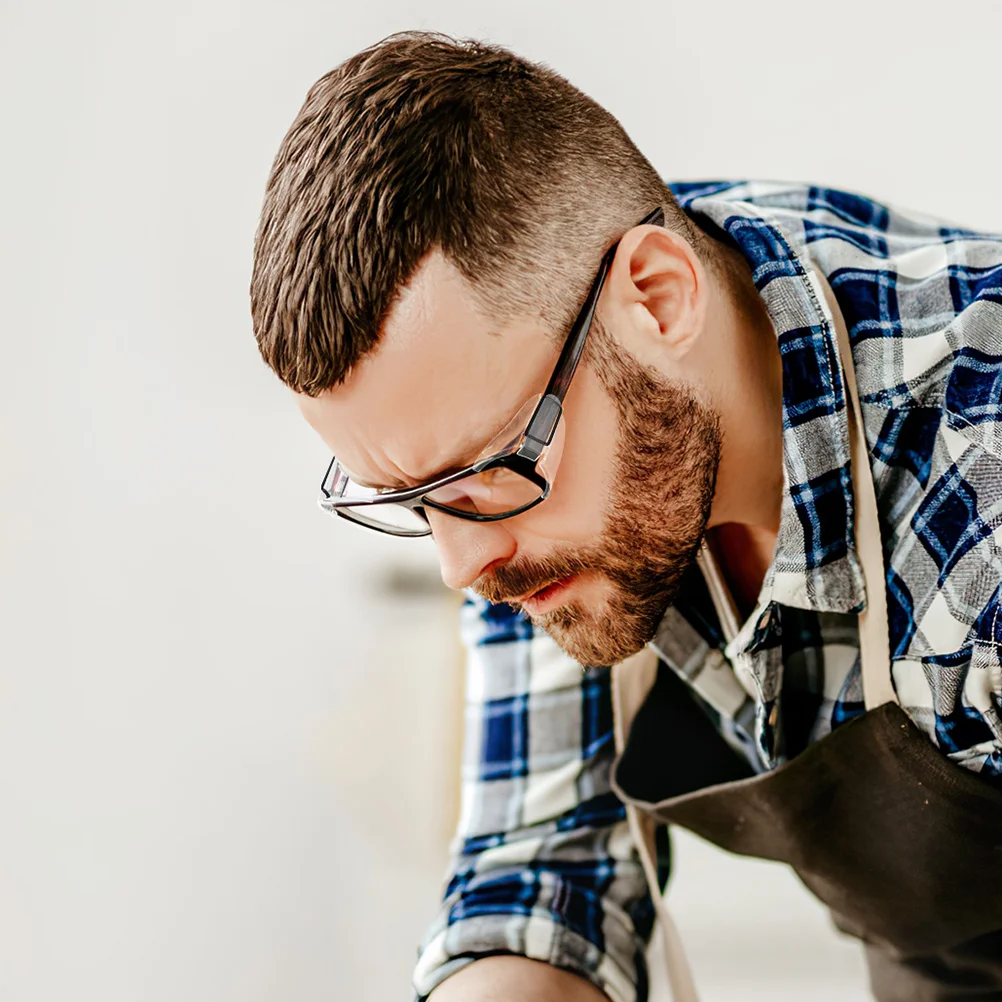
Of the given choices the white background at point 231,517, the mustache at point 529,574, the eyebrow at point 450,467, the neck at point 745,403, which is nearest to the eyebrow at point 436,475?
the eyebrow at point 450,467

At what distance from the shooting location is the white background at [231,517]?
1231mm

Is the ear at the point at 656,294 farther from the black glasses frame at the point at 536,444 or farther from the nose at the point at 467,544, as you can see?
the nose at the point at 467,544

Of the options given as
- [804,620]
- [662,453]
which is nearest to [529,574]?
[662,453]

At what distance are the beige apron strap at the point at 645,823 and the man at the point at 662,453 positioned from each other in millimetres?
14

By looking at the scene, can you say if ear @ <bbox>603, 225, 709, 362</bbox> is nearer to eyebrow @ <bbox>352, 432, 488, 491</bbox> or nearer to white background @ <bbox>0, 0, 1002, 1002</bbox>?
eyebrow @ <bbox>352, 432, 488, 491</bbox>

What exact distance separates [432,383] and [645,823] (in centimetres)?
56

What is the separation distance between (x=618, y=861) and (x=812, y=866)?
19 cm

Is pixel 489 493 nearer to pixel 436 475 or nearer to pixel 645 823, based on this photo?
pixel 436 475

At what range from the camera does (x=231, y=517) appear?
4.95 feet

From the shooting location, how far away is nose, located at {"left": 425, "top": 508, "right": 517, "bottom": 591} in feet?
2.68

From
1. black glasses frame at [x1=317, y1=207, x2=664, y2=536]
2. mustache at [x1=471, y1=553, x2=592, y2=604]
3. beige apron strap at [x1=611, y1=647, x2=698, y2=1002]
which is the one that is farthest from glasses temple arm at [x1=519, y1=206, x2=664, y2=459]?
beige apron strap at [x1=611, y1=647, x2=698, y2=1002]

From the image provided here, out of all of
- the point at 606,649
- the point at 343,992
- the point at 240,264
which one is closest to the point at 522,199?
the point at 606,649

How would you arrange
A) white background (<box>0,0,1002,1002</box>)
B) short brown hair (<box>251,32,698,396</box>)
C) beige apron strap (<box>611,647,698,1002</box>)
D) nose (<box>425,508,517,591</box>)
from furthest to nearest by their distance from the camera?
1. white background (<box>0,0,1002,1002</box>)
2. beige apron strap (<box>611,647,698,1002</box>)
3. nose (<box>425,508,517,591</box>)
4. short brown hair (<box>251,32,698,396</box>)

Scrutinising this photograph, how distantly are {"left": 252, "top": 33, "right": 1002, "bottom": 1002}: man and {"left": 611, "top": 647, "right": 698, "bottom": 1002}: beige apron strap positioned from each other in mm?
14
